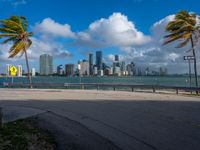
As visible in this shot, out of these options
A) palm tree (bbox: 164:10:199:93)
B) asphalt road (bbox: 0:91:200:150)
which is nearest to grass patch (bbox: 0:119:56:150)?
asphalt road (bbox: 0:91:200:150)

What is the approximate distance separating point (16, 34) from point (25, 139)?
28416 millimetres

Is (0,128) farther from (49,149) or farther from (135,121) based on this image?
(135,121)

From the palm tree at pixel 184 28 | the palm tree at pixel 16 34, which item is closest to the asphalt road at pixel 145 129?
the palm tree at pixel 184 28

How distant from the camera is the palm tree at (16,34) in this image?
105 ft

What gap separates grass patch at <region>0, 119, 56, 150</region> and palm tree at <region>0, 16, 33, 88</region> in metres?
26.3

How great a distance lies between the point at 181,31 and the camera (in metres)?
25.3

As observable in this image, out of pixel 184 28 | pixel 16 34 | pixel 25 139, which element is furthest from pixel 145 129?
pixel 16 34

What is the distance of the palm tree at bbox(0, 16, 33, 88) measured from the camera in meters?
32.1

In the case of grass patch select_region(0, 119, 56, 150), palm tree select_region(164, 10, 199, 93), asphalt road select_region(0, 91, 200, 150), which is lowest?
asphalt road select_region(0, 91, 200, 150)

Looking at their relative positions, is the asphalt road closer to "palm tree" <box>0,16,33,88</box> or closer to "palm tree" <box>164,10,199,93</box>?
"palm tree" <box>164,10,199,93</box>

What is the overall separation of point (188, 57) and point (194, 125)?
1749 cm

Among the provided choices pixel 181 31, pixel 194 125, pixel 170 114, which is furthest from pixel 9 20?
pixel 194 125

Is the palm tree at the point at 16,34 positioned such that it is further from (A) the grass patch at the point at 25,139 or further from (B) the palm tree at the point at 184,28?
(A) the grass patch at the point at 25,139

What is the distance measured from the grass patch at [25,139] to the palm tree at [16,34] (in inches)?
1034
